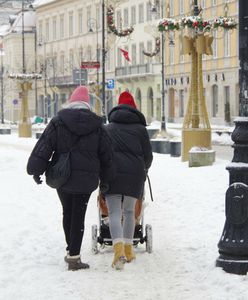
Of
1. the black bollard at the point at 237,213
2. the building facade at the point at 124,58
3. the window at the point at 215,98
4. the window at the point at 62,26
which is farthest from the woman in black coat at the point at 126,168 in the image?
the window at the point at 62,26

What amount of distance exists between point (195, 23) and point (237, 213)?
12128 millimetres

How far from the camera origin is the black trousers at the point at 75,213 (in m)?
8.59

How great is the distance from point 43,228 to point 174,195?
12.9ft

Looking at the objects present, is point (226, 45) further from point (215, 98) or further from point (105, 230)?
point (105, 230)

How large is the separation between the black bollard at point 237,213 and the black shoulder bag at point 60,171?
4.71 feet

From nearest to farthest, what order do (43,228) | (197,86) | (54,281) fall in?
1. (54,281)
2. (43,228)
3. (197,86)

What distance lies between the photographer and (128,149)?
355 inches

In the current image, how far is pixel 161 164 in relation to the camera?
71.1ft

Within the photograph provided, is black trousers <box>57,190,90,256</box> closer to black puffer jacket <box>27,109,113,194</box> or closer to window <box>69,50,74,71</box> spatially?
black puffer jacket <box>27,109,113,194</box>

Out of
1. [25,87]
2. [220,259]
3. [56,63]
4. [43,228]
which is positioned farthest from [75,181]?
[56,63]

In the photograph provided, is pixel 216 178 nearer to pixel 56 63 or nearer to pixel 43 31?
pixel 56 63

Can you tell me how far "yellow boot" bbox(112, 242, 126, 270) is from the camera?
28.4ft

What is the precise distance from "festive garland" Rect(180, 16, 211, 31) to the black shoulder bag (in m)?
12.0

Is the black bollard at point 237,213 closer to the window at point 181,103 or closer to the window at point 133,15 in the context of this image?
the window at point 181,103
